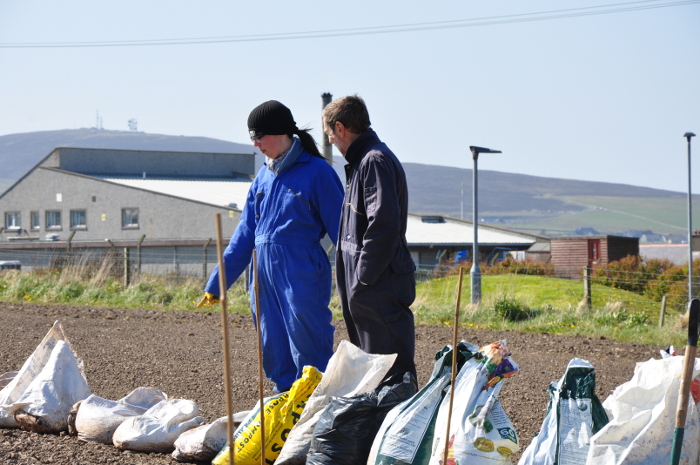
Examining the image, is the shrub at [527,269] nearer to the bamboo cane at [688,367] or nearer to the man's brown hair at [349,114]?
the man's brown hair at [349,114]

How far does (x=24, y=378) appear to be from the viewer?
429 centimetres


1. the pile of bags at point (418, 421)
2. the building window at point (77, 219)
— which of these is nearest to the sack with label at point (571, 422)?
the pile of bags at point (418, 421)

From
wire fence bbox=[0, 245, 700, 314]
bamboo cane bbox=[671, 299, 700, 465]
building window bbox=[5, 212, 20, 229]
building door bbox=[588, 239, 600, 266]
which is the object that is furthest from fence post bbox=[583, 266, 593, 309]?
building window bbox=[5, 212, 20, 229]

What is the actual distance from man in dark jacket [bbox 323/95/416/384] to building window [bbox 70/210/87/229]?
1563 inches

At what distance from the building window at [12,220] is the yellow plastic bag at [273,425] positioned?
45.8 m

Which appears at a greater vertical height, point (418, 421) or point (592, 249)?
point (592, 249)

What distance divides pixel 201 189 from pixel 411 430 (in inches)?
1551


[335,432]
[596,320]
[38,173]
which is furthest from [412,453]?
[38,173]

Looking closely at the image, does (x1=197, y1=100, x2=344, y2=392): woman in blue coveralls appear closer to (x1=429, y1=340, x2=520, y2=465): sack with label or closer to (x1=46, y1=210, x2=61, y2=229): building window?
(x1=429, y1=340, x2=520, y2=465): sack with label

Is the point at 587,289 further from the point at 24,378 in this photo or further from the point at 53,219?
the point at 53,219

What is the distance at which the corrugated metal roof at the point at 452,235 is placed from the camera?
120ft

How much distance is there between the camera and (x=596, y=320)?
1070cm

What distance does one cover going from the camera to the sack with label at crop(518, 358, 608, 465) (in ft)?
9.20

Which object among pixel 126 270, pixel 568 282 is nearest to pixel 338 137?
pixel 126 270
